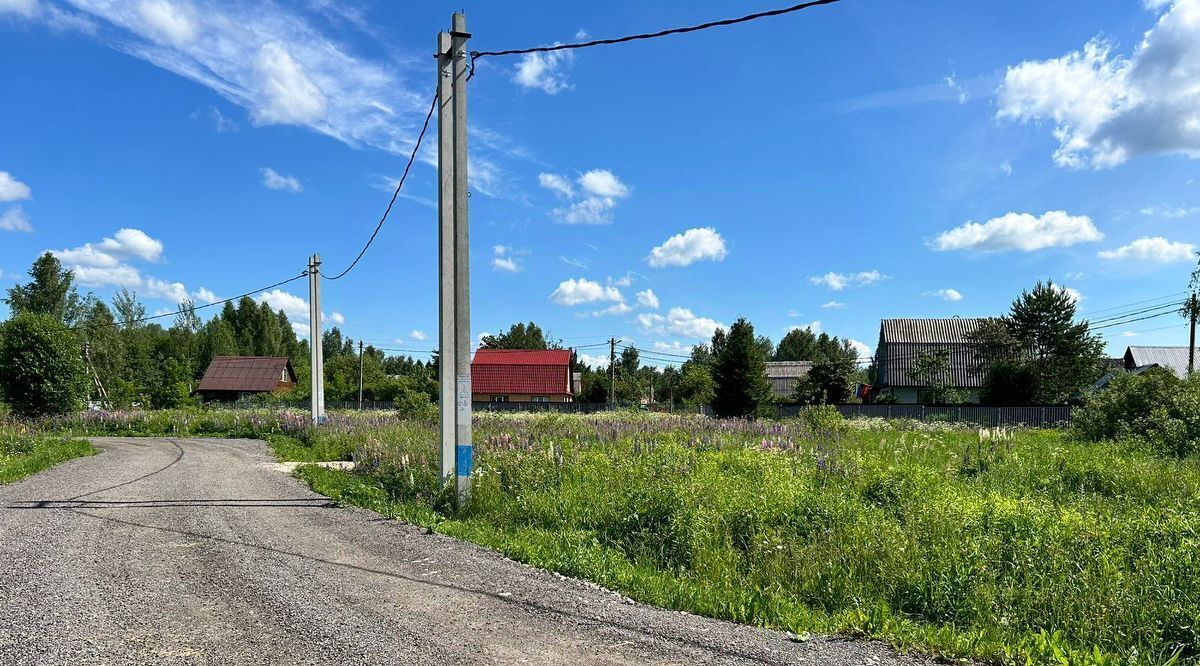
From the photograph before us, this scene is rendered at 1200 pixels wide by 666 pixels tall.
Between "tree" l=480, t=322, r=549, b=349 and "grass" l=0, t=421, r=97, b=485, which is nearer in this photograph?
"grass" l=0, t=421, r=97, b=485

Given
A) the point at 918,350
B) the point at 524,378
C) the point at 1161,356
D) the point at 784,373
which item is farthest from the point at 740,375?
the point at 784,373

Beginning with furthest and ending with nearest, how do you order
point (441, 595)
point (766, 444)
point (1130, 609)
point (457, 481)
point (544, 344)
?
point (544, 344) < point (766, 444) < point (457, 481) < point (441, 595) < point (1130, 609)

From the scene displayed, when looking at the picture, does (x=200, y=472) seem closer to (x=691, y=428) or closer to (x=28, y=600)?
(x=28, y=600)

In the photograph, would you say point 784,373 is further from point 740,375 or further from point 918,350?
point 740,375

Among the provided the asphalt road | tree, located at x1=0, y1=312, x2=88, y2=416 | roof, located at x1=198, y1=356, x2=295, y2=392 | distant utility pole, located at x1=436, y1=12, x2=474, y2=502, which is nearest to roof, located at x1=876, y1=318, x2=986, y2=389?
distant utility pole, located at x1=436, y1=12, x2=474, y2=502

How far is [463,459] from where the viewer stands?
9266 mm

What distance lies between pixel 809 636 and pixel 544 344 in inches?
3546

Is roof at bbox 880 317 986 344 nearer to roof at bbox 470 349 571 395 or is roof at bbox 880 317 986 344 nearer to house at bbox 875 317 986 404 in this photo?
house at bbox 875 317 986 404

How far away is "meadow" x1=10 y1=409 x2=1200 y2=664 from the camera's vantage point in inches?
195

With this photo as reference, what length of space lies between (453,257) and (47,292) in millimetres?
61012

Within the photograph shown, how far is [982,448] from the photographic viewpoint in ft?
47.9

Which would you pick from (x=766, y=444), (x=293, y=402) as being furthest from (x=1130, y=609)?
(x=293, y=402)

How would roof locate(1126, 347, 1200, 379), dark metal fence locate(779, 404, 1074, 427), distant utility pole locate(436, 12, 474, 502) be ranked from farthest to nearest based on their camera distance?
roof locate(1126, 347, 1200, 379)
dark metal fence locate(779, 404, 1074, 427)
distant utility pole locate(436, 12, 474, 502)

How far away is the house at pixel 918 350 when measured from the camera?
50.5 m
